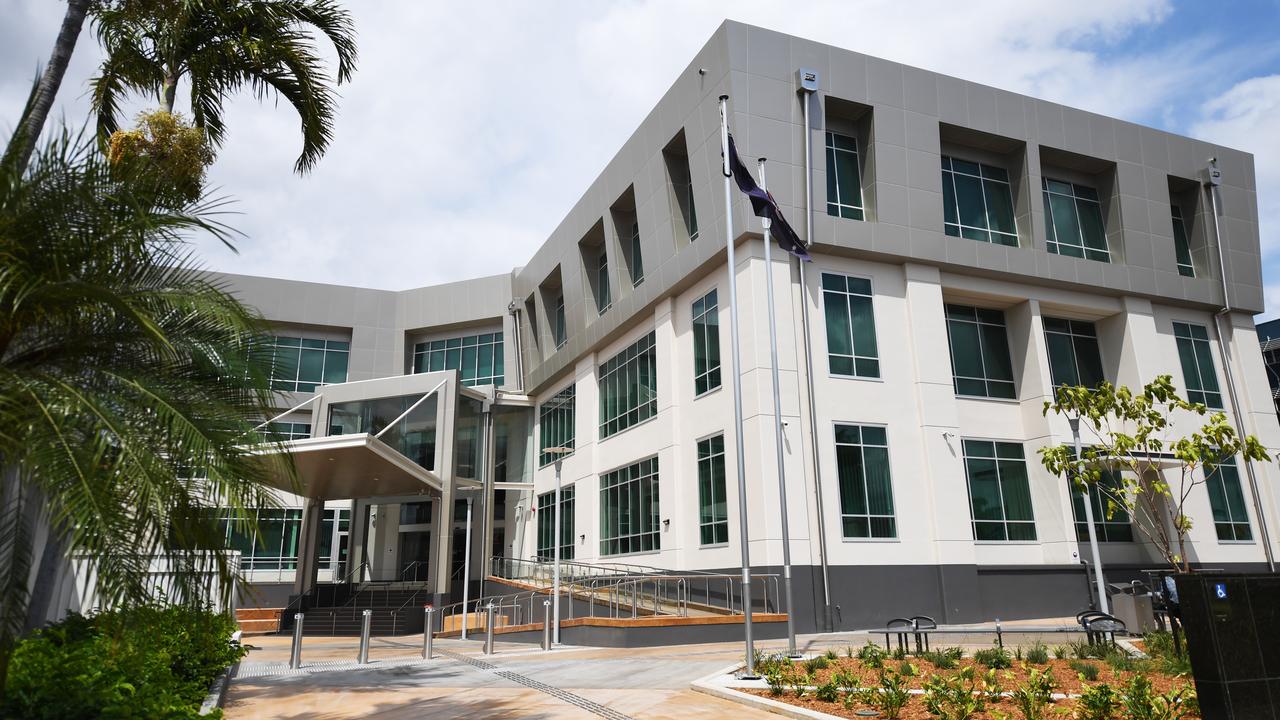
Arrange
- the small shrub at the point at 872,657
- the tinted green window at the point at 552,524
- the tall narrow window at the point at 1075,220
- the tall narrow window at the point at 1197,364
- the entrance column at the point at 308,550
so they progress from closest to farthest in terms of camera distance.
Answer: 1. the small shrub at the point at 872,657
2. the tall narrow window at the point at 1075,220
3. the tall narrow window at the point at 1197,364
4. the entrance column at the point at 308,550
5. the tinted green window at the point at 552,524

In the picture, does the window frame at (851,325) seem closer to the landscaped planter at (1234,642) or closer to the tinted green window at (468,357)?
the landscaped planter at (1234,642)

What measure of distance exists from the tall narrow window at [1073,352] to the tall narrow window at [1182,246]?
14.0 ft

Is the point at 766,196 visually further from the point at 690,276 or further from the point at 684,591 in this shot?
the point at 684,591

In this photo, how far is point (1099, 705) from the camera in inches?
311

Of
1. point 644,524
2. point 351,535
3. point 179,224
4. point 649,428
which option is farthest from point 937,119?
point 351,535

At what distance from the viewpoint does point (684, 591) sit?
67.4ft

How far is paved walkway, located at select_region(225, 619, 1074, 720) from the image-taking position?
10.0 metres

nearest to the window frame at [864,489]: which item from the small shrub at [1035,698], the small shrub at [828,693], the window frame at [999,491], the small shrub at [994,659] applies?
the window frame at [999,491]

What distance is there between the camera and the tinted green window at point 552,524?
3300cm

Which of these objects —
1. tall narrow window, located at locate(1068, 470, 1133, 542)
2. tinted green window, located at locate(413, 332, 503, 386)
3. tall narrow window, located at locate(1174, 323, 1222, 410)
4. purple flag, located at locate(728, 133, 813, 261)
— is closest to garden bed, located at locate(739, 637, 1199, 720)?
purple flag, located at locate(728, 133, 813, 261)

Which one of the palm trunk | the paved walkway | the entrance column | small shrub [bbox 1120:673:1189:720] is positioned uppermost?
the palm trunk

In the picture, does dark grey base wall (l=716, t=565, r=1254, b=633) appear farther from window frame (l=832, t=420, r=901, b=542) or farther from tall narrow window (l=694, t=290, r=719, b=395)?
tall narrow window (l=694, t=290, r=719, b=395)

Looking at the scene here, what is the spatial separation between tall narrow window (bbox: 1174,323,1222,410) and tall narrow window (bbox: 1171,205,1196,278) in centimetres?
198

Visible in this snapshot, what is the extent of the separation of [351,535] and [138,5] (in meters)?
28.0
